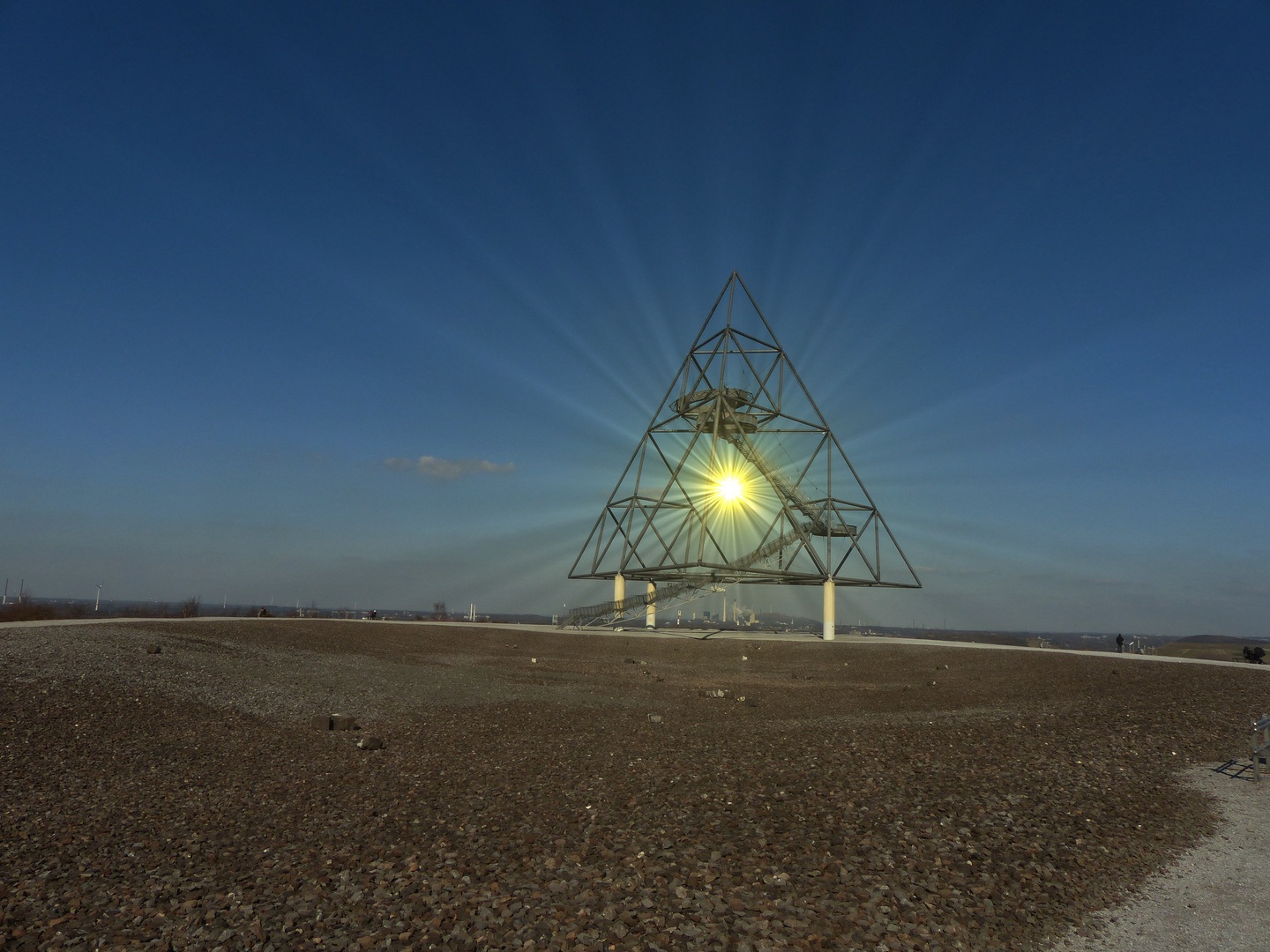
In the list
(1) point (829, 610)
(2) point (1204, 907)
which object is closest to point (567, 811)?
(2) point (1204, 907)

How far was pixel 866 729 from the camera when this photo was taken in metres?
14.0

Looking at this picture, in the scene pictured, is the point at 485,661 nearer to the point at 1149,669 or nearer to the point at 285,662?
the point at 285,662

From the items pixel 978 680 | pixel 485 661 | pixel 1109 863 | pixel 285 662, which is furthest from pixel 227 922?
pixel 978 680

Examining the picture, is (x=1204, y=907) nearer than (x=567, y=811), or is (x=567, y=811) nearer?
(x=1204, y=907)

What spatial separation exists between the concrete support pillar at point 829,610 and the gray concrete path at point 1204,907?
1169 inches

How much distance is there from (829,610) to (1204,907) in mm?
32415

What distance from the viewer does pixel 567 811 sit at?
28.7ft

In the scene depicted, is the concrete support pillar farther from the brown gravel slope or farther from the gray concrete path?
the gray concrete path

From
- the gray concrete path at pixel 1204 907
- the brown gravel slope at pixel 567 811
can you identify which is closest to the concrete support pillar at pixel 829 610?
the brown gravel slope at pixel 567 811

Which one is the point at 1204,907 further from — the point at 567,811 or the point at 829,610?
the point at 829,610

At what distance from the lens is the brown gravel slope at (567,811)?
5992 mm

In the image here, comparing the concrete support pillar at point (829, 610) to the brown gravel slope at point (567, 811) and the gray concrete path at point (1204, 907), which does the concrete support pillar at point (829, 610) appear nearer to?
the brown gravel slope at point (567, 811)

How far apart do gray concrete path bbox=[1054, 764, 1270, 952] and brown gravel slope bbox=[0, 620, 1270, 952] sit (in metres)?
0.26

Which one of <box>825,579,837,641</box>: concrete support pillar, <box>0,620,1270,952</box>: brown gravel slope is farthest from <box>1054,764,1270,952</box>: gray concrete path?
<box>825,579,837,641</box>: concrete support pillar
